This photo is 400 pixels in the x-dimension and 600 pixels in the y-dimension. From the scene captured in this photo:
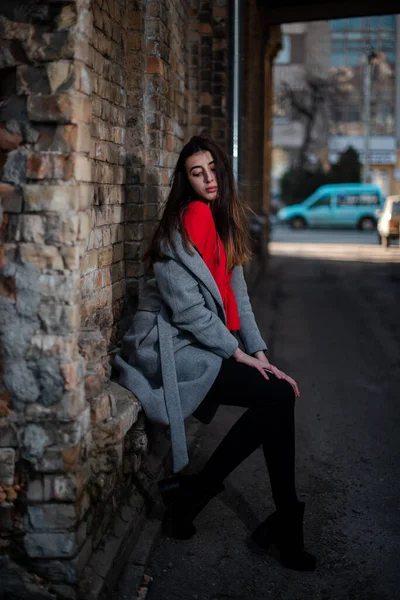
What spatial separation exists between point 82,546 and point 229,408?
3.17m

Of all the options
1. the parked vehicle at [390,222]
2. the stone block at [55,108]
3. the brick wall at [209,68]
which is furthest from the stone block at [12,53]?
the parked vehicle at [390,222]

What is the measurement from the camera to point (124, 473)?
3.78 metres

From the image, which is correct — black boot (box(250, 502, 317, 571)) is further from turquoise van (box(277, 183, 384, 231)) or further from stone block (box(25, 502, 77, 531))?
turquoise van (box(277, 183, 384, 231))

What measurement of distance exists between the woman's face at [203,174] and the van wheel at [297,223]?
2920 cm

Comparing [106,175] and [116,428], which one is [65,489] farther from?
[106,175]

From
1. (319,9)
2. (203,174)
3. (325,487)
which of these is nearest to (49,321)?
(203,174)

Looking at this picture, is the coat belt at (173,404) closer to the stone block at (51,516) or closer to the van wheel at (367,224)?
the stone block at (51,516)

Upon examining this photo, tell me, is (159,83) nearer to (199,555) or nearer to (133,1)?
(133,1)

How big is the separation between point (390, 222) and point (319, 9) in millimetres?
9818

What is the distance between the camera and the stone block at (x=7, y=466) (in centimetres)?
309

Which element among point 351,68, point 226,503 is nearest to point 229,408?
point 226,503

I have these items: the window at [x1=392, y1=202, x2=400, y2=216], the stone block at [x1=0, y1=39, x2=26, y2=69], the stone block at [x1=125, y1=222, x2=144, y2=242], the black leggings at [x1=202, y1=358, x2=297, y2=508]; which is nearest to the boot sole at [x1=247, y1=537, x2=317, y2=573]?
the black leggings at [x1=202, y1=358, x2=297, y2=508]

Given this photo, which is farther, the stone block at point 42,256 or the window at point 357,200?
the window at point 357,200

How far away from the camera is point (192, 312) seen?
3689 millimetres
